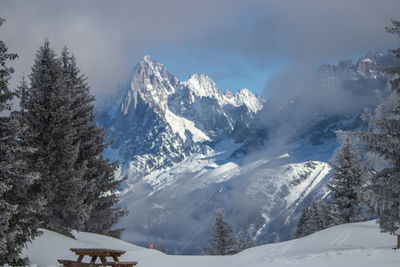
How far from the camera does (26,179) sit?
40.3ft

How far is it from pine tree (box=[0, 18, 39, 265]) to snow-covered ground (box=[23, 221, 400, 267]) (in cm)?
183

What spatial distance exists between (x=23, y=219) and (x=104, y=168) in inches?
474

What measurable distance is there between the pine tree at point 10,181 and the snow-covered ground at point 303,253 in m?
1.83

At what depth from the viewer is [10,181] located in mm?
11891

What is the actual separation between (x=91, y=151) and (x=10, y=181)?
11.6 meters

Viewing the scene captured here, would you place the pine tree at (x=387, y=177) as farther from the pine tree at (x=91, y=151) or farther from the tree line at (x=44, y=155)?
the pine tree at (x=91, y=151)

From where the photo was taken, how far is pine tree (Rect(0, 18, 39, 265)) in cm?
1149

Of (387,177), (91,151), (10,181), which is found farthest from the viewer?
(91,151)

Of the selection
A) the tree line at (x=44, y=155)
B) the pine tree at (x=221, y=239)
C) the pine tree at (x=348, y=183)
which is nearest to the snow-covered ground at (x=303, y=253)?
the tree line at (x=44, y=155)

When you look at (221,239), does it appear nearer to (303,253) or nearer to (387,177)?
(303,253)

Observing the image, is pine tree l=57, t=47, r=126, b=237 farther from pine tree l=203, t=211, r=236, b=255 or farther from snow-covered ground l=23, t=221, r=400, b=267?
pine tree l=203, t=211, r=236, b=255

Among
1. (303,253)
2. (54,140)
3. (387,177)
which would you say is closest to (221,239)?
(303,253)

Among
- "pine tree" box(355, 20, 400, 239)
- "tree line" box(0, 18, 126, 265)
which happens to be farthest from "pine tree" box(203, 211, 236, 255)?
"pine tree" box(355, 20, 400, 239)

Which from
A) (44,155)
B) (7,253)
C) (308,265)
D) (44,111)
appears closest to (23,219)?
(7,253)
